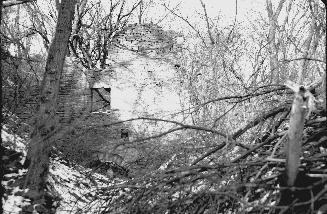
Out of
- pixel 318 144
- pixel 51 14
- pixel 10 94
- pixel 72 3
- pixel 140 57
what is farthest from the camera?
pixel 51 14

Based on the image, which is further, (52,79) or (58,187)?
(58,187)

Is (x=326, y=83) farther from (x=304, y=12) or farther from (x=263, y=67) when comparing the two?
(x=304, y=12)

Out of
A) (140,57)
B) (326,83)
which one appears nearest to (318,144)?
(326,83)

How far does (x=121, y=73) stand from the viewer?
1522 centimetres

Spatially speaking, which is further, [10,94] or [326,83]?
[10,94]

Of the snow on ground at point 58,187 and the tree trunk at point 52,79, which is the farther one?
the tree trunk at point 52,79

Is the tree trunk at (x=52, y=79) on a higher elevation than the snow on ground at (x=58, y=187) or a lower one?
higher

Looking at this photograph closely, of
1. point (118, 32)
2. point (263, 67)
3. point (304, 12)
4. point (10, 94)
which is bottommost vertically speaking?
point (10, 94)

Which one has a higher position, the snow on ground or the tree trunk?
the tree trunk

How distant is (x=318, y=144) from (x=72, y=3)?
4804 mm

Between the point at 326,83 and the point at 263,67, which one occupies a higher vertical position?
the point at 263,67

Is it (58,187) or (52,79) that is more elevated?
(52,79)

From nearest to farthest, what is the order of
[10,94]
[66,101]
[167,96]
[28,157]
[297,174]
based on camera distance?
[297,174], [28,157], [10,94], [66,101], [167,96]

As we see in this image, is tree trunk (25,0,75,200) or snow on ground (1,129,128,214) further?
tree trunk (25,0,75,200)
